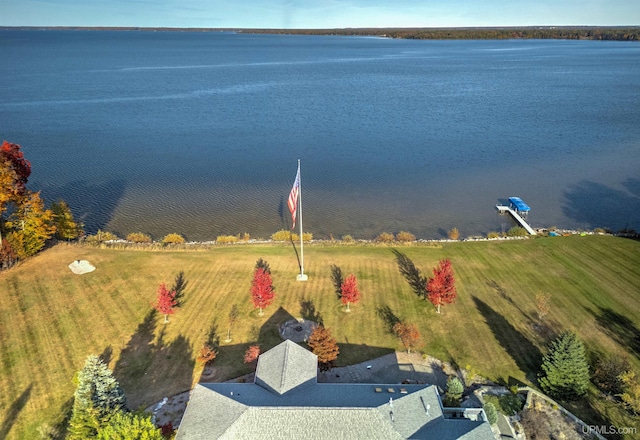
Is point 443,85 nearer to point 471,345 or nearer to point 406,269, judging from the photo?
point 406,269

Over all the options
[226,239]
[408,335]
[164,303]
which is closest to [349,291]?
[408,335]

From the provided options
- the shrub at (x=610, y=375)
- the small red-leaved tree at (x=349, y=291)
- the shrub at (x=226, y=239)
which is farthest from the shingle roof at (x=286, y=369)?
the shrub at (x=226, y=239)

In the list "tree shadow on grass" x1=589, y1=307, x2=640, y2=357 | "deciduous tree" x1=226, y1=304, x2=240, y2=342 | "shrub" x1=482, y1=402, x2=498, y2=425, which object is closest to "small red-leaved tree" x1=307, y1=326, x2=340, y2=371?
"deciduous tree" x1=226, y1=304, x2=240, y2=342

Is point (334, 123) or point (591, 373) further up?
point (591, 373)

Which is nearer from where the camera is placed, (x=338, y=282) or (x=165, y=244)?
(x=338, y=282)

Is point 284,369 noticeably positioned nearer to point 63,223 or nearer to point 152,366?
point 152,366

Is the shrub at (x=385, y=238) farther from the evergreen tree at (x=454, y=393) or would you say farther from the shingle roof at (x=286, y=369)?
the shingle roof at (x=286, y=369)

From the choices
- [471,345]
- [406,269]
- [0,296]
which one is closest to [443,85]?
[406,269]
